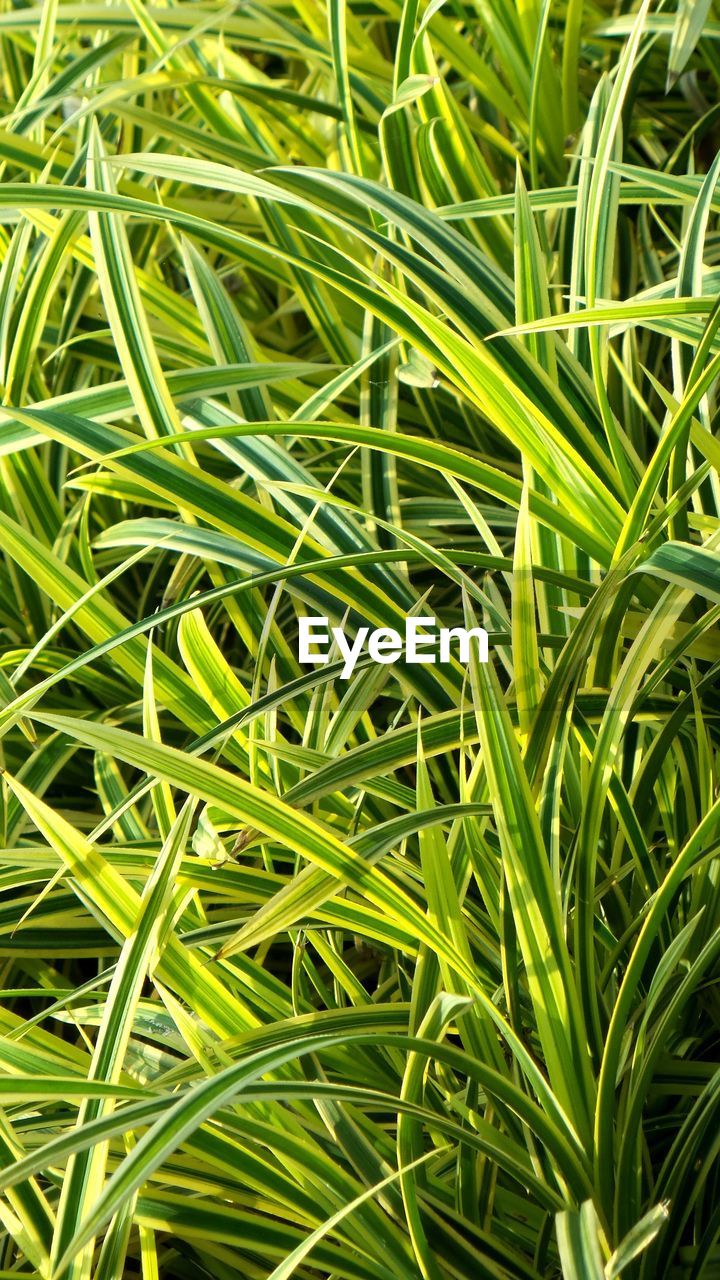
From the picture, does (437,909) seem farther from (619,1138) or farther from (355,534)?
(355,534)

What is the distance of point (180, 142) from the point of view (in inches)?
38.9

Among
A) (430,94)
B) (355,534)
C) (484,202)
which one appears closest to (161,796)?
(355,534)

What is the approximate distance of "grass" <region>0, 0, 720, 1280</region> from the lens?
0.56 metres

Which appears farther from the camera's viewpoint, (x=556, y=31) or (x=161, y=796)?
(x=556, y=31)

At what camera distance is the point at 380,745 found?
63cm

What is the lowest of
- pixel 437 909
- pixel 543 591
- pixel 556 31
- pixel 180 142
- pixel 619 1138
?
pixel 619 1138

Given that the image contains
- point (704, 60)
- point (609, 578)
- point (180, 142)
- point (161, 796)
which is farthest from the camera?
point (704, 60)

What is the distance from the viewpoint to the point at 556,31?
3.88ft

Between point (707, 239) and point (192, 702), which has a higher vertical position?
point (707, 239)

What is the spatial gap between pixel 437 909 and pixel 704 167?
835 mm

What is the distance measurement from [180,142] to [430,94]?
201 mm

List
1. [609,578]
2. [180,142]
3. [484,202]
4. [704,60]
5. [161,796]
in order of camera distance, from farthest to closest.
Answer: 1. [704,60]
2. [180,142]
3. [484,202]
4. [161,796]
5. [609,578]

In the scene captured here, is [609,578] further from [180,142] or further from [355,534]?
[180,142]

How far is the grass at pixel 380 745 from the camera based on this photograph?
22.2 inches
